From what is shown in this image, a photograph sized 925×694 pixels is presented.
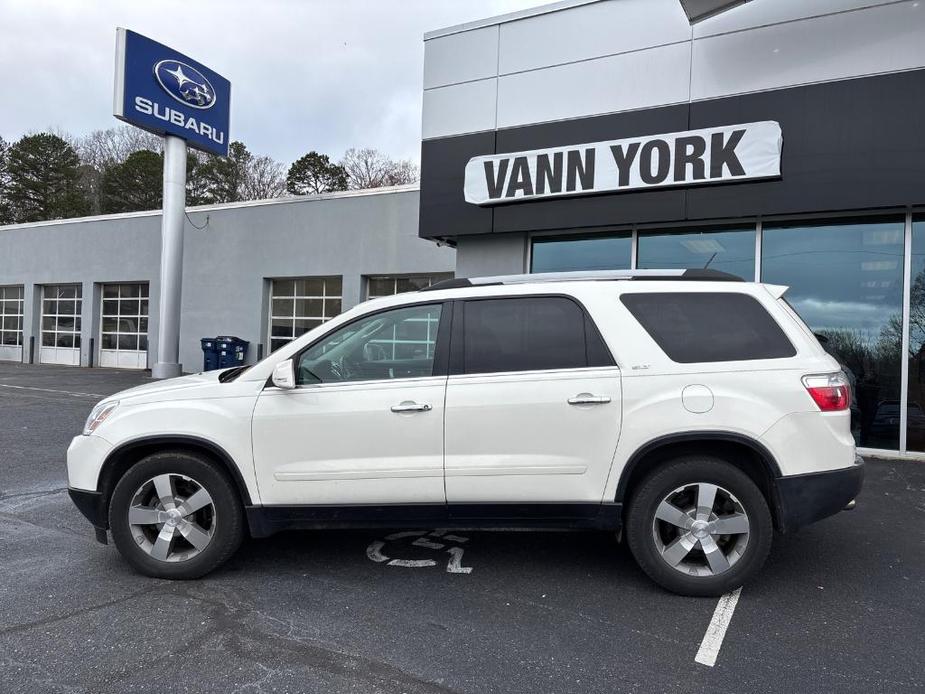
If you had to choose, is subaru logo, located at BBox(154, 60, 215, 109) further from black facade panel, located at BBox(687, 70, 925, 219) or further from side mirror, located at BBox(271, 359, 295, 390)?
side mirror, located at BBox(271, 359, 295, 390)

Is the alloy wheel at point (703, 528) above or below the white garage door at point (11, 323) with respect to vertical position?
below

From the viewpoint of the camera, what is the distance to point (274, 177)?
148 feet

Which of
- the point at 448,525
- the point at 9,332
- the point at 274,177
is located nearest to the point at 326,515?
the point at 448,525

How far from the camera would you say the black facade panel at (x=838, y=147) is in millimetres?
7074

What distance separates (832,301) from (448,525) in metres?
6.58

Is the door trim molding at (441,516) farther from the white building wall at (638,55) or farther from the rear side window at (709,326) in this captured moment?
the white building wall at (638,55)

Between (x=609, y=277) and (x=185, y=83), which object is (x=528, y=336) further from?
(x=185, y=83)

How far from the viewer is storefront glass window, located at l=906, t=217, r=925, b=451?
295 inches

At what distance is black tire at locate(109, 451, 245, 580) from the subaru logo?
48.3 feet

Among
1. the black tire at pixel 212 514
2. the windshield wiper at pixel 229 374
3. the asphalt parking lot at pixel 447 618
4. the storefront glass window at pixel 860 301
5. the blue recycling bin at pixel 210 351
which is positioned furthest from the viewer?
the blue recycling bin at pixel 210 351

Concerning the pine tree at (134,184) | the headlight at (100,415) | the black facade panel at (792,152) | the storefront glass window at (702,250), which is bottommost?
the headlight at (100,415)

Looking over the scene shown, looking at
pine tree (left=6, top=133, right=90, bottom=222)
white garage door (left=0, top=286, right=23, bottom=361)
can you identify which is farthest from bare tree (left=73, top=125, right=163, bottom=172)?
white garage door (left=0, top=286, right=23, bottom=361)

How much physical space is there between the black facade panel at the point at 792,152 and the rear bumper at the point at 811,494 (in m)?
5.12

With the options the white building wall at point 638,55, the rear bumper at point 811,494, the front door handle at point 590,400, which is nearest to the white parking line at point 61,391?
the white building wall at point 638,55
